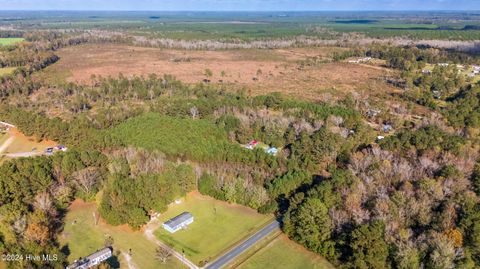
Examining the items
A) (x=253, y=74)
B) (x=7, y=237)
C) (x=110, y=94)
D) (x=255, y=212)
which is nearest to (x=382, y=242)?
(x=255, y=212)

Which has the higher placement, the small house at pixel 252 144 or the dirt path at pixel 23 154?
the small house at pixel 252 144

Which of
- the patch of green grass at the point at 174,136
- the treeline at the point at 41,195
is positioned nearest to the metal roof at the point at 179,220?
the treeline at the point at 41,195

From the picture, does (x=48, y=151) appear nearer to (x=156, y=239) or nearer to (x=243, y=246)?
(x=156, y=239)

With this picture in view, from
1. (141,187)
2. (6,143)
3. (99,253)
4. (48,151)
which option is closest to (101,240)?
(99,253)

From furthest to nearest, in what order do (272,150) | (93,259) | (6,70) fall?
(6,70) → (272,150) → (93,259)

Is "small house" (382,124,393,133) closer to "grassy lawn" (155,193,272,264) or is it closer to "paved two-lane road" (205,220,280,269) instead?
"grassy lawn" (155,193,272,264)

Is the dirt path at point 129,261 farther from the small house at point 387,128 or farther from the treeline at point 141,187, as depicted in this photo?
the small house at point 387,128
